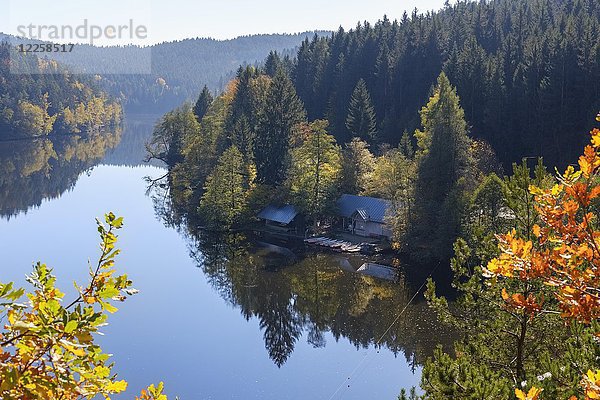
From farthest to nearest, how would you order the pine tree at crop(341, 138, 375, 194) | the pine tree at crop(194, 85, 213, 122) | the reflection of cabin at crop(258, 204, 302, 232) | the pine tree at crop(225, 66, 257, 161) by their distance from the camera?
the pine tree at crop(194, 85, 213, 122), the pine tree at crop(225, 66, 257, 161), the pine tree at crop(341, 138, 375, 194), the reflection of cabin at crop(258, 204, 302, 232)

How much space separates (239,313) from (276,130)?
84.0 feet

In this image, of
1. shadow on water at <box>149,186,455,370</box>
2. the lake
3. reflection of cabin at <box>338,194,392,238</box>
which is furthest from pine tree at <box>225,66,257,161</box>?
shadow on water at <box>149,186,455,370</box>

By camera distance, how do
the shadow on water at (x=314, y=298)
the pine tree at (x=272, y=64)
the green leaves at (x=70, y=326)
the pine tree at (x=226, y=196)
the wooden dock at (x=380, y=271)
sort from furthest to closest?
the pine tree at (x=272, y=64), the pine tree at (x=226, y=196), the wooden dock at (x=380, y=271), the shadow on water at (x=314, y=298), the green leaves at (x=70, y=326)

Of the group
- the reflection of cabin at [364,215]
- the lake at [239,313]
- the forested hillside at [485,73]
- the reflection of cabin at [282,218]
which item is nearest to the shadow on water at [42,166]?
the lake at [239,313]

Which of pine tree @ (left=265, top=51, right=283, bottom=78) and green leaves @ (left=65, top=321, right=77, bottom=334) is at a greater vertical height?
pine tree @ (left=265, top=51, right=283, bottom=78)

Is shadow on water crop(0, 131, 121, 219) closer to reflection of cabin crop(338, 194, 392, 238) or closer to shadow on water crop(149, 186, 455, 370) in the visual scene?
shadow on water crop(149, 186, 455, 370)

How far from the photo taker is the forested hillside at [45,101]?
396ft

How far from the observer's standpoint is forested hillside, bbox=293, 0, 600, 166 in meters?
55.7

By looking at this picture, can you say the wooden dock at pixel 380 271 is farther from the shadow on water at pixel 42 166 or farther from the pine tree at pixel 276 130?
the shadow on water at pixel 42 166

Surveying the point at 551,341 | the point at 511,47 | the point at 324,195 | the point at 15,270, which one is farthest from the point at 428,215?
the point at 511,47

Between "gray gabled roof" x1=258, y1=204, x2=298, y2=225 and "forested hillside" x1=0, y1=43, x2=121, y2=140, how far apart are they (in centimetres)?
8544

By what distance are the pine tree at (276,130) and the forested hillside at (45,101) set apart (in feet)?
263

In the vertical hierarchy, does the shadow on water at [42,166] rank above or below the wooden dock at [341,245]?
below

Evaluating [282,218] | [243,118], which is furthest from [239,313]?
[243,118]
